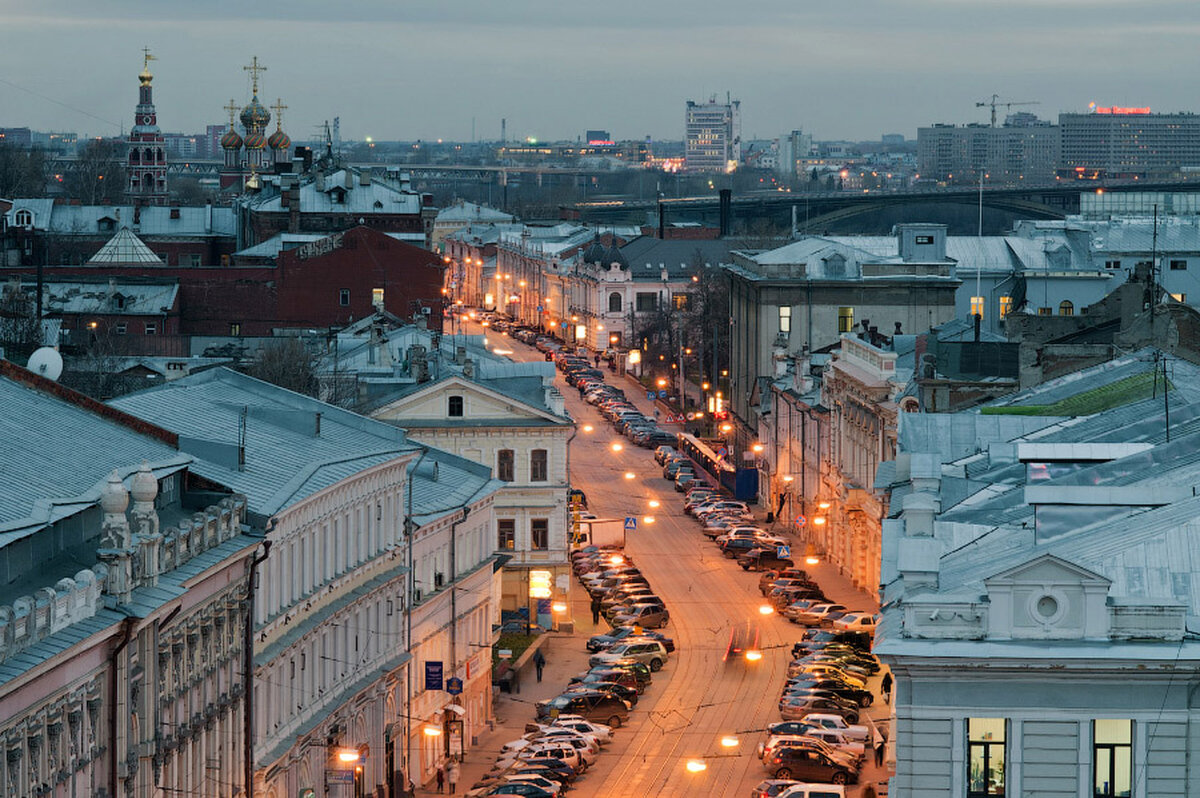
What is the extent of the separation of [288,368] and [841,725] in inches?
1099

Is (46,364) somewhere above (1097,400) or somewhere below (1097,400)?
above

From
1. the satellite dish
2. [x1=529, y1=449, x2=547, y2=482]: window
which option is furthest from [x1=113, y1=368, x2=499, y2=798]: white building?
[x1=529, y1=449, x2=547, y2=482]: window

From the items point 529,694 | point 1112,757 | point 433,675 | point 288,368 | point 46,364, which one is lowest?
point 529,694

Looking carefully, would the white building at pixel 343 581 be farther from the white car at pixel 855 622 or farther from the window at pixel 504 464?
the white car at pixel 855 622

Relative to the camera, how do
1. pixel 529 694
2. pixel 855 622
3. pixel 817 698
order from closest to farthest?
pixel 817 698 < pixel 529 694 < pixel 855 622

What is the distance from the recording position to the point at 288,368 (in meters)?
78.9

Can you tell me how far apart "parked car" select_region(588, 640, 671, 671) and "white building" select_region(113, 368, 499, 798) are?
5.87 meters

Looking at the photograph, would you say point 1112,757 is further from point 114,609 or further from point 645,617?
point 645,617

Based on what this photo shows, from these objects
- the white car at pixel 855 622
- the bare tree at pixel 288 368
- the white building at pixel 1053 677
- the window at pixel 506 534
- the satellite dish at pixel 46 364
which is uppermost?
the satellite dish at pixel 46 364

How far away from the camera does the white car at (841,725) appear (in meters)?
55.2

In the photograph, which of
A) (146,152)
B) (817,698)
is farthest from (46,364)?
(146,152)

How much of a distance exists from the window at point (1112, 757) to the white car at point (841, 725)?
24.5 m

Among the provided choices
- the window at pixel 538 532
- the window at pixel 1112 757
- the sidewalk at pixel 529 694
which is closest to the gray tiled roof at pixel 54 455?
the window at pixel 1112 757

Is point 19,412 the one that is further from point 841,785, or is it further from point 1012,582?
point 841,785
